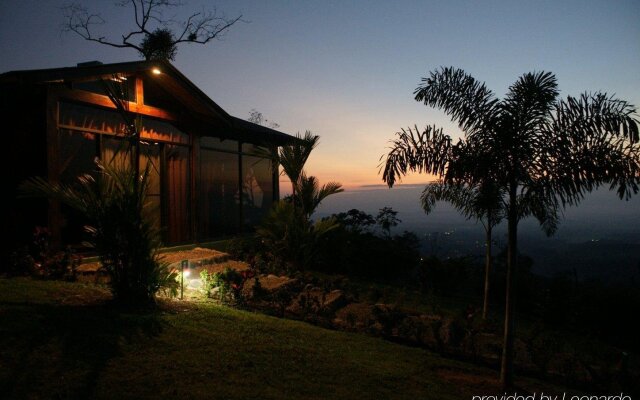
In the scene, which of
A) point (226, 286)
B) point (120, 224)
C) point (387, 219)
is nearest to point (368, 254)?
point (387, 219)

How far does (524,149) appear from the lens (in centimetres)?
413

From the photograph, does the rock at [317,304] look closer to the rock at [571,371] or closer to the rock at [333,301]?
the rock at [333,301]

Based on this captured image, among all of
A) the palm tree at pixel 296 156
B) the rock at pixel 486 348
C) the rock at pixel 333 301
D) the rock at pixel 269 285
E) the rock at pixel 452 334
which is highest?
the palm tree at pixel 296 156

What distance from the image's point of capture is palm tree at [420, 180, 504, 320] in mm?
4402

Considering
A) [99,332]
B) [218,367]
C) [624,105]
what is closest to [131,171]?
[99,332]

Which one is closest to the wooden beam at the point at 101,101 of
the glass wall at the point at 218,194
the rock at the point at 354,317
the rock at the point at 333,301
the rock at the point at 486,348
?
the glass wall at the point at 218,194

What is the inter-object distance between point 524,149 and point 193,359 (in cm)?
360

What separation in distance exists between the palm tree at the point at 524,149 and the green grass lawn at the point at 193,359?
1104mm

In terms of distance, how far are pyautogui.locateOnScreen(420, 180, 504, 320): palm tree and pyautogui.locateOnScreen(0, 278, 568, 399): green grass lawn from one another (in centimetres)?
176

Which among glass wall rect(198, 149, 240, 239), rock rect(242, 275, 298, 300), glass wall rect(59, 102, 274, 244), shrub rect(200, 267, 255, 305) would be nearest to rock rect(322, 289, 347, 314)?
rock rect(242, 275, 298, 300)

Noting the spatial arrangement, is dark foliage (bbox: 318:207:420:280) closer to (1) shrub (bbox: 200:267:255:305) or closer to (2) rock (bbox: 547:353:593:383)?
(1) shrub (bbox: 200:267:255:305)

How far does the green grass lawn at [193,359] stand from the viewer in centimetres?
317

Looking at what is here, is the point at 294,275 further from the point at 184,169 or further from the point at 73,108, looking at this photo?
the point at 73,108

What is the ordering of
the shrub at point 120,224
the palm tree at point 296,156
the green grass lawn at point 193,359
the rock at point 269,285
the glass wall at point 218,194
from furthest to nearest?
the glass wall at point 218,194, the palm tree at point 296,156, the rock at point 269,285, the shrub at point 120,224, the green grass lawn at point 193,359
